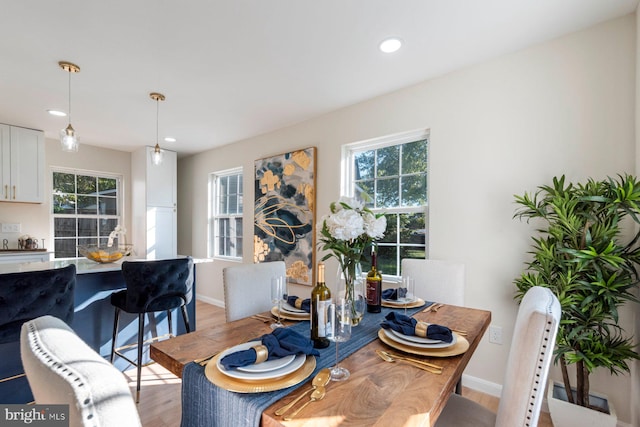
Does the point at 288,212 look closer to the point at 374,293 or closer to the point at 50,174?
the point at 374,293

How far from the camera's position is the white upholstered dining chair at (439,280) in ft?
6.51

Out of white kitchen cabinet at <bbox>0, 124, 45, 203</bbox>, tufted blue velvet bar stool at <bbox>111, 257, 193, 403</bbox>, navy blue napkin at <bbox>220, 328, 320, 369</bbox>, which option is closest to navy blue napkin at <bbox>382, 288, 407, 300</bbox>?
navy blue napkin at <bbox>220, 328, 320, 369</bbox>

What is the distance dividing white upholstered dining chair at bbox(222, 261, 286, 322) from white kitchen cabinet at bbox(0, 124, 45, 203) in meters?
3.87

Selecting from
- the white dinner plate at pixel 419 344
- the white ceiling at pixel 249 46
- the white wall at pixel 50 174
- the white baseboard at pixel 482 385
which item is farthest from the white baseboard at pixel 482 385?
the white wall at pixel 50 174

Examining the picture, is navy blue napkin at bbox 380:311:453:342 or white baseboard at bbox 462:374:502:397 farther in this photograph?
white baseboard at bbox 462:374:502:397

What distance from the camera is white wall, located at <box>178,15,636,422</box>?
186cm

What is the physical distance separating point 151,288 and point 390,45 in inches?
92.8

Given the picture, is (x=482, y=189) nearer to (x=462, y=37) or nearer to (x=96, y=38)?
(x=462, y=37)

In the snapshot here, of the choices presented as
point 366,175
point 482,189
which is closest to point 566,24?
point 482,189

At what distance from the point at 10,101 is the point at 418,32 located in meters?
3.90

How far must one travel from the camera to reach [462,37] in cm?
201

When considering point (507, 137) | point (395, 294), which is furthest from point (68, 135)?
point (507, 137)

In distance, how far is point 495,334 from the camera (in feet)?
7.30
